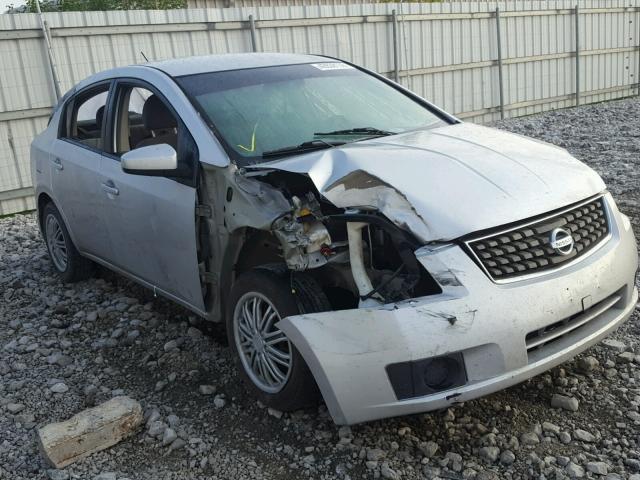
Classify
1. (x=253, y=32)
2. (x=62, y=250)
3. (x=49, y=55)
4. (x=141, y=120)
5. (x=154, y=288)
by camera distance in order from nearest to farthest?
(x=154, y=288), (x=141, y=120), (x=62, y=250), (x=49, y=55), (x=253, y=32)

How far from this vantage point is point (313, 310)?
3236 mm

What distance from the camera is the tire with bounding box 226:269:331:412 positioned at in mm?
3271

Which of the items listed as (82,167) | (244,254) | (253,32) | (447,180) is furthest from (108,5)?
(447,180)

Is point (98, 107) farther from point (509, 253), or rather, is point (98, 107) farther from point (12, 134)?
point (12, 134)

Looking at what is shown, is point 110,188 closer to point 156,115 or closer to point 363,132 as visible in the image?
point 156,115

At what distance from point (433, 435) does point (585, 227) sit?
3.95 feet


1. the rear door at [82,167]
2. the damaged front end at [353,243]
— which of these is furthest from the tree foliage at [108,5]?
the damaged front end at [353,243]

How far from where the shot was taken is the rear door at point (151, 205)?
13.1ft

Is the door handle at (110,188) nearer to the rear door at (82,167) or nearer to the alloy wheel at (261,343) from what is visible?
the rear door at (82,167)

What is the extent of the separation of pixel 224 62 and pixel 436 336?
8.51 feet

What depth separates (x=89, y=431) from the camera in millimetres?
3373

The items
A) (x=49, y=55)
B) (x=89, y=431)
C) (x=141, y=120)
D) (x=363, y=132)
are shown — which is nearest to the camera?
(x=89, y=431)

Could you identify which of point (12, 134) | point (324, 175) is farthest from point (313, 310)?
point (12, 134)

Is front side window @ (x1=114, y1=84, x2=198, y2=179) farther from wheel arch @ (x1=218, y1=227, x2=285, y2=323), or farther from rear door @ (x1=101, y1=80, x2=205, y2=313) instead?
wheel arch @ (x1=218, y1=227, x2=285, y2=323)
